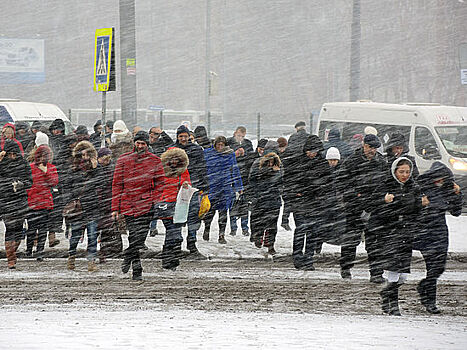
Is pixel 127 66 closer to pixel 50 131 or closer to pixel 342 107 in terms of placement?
pixel 50 131

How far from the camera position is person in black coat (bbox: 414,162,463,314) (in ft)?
26.3

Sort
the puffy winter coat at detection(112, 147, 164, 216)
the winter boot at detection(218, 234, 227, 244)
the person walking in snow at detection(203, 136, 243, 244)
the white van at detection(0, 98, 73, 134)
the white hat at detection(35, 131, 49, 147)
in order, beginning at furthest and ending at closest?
the white van at detection(0, 98, 73, 134) → the winter boot at detection(218, 234, 227, 244) → the person walking in snow at detection(203, 136, 243, 244) → the white hat at detection(35, 131, 49, 147) → the puffy winter coat at detection(112, 147, 164, 216)

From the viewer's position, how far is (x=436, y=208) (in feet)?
26.5

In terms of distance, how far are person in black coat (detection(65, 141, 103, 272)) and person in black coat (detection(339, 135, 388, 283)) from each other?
3176 millimetres

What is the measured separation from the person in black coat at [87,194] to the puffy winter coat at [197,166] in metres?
1.56

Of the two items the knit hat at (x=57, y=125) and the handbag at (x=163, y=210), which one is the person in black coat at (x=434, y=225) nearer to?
the handbag at (x=163, y=210)

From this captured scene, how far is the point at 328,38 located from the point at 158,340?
44222 millimetres

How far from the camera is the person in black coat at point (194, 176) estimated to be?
436 inches

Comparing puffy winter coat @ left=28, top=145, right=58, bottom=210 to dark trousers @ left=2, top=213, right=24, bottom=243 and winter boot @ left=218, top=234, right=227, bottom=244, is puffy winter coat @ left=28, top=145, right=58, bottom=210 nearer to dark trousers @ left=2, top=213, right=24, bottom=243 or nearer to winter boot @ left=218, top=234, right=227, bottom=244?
dark trousers @ left=2, top=213, right=24, bottom=243

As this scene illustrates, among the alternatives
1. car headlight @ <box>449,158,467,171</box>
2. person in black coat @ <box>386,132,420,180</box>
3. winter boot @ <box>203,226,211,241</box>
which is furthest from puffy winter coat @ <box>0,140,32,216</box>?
car headlight @ <box>449,158,467,171</box>

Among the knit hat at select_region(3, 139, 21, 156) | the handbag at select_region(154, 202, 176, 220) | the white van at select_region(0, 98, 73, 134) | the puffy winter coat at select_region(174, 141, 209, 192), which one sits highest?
the white van at select_region(0, 98, 73, 134)

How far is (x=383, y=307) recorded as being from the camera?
7891 mm

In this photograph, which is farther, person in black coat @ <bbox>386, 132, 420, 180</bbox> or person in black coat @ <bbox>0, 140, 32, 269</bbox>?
person in black coat @ <bbox>0, 140, 32, 269</bbox>

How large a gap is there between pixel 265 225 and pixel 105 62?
378 centimetres
